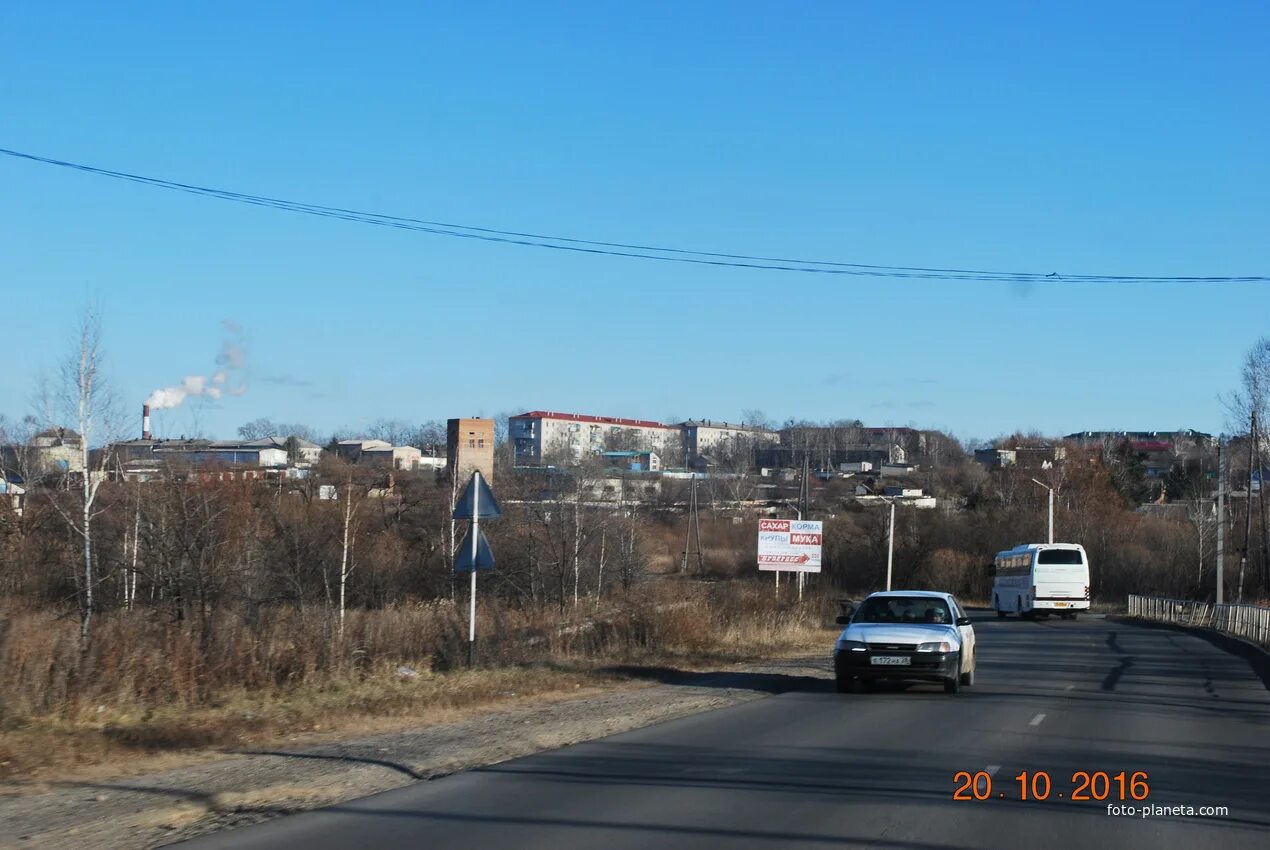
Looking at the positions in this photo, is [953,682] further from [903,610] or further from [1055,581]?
[1055,581]

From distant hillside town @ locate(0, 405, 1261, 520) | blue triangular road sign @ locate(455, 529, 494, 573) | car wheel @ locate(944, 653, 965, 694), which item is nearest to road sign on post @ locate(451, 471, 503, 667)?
blue triangular road sign @ locate(455, 529, 494, 573)

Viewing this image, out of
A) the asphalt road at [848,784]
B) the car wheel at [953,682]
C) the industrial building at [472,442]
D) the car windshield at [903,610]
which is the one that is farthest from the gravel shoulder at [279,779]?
the industrial building at [472,442]

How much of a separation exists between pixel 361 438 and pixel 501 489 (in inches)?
Result: 3404

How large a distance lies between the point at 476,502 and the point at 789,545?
1950 centimetres

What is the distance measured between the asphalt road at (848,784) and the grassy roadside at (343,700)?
2761mm

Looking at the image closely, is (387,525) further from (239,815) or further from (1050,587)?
(239,815)

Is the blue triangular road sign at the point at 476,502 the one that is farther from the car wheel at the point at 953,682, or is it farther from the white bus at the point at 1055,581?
the white bus at the point at 1055,581

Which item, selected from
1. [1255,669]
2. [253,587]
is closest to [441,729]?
[1255,669]

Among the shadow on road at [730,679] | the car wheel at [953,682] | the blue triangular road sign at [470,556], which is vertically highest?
the blue triangular road sign at [470,556]

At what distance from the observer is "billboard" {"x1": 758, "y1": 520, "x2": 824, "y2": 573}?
121 feet

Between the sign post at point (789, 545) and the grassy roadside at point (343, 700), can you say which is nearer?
the grassy roadside at point (343, 700)

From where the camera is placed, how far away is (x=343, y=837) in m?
8.46

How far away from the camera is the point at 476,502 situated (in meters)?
19.1

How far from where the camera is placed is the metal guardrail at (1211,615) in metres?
34.8
